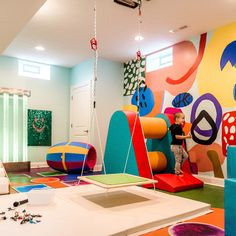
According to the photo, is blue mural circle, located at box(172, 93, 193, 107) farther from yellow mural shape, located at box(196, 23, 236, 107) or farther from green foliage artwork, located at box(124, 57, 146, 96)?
green foliage artwork, located at box(124, 57, 146, 96)

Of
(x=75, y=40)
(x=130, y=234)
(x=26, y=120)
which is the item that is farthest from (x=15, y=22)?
(x=130, y=234)

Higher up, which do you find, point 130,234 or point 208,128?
point 208,128

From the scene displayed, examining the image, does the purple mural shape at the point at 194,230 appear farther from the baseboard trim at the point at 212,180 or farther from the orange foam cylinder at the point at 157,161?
the baseboard trim at the point at 212,180

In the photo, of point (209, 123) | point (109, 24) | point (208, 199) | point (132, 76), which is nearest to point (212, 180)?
point (209, 123)

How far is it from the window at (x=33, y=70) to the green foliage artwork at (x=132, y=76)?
Result: 207cm

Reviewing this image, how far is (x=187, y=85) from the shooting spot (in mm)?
4910

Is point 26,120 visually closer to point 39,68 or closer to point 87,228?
point 39,68

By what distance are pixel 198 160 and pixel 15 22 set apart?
379cm

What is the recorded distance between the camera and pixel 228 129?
415 centimetres

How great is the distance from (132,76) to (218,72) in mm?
2334

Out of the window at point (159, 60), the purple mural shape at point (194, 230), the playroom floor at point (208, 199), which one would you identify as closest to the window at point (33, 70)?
the window at point (159, 60)

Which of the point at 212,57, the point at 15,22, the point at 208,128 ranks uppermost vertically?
the point at 15,22

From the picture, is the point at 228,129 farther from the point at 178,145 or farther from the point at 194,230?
the point at 194,230

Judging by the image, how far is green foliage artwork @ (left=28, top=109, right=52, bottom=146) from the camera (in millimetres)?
6312
